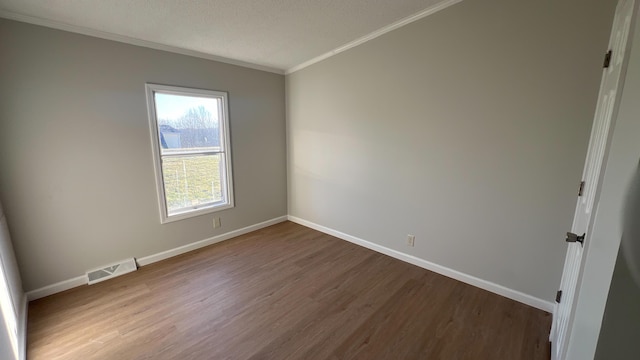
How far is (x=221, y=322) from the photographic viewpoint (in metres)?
1.98

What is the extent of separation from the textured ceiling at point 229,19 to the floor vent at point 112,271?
2.21m

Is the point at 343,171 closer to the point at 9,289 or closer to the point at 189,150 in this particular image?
the point at 189,150

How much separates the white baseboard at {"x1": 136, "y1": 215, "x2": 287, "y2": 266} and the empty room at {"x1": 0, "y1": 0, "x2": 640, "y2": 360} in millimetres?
28

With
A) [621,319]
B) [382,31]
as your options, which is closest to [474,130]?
[382,31]

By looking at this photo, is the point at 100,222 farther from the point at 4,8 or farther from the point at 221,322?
the point at 4,8

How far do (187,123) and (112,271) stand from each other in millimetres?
1742

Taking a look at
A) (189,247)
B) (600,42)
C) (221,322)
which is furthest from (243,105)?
(600,42)

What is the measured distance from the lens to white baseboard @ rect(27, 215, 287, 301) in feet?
7.45

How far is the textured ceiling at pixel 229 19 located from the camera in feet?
6.38

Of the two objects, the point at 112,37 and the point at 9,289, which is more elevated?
the point at 112,37

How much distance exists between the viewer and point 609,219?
2.93 feet

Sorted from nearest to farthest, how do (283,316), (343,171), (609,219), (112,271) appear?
(609,219) < (283,316) < (112,271) < (343,171)

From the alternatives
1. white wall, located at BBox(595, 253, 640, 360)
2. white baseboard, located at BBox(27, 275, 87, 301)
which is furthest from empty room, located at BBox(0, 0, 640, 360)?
white wall, located at BBox(595, 253, 640, 360)

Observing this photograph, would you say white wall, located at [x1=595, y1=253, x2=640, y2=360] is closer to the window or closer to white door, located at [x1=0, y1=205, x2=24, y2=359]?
white door, located at [x1=0, y1=205, x2=24, y2=359]
